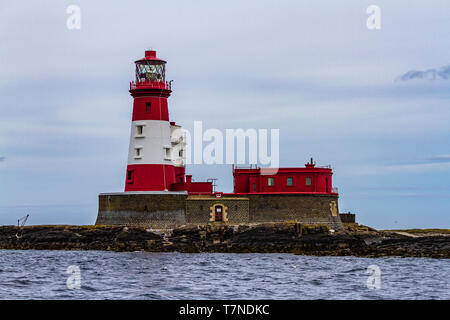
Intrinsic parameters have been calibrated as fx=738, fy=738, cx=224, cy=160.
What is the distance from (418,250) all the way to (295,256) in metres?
8.72

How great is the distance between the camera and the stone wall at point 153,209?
44.9 m

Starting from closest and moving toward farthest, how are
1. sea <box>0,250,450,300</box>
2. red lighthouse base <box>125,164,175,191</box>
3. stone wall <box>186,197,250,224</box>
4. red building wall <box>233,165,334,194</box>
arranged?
sea <box>0,250,450,300</box> < stone wall <box>186,197,250,224</box> < red lighthouse base <box>125,164,175,191</box> < red building wall <box>233,165,334,194</box>

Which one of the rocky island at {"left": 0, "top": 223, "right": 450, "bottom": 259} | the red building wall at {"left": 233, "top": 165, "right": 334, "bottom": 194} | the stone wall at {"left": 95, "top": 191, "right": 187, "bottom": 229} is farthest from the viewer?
the red building wall at {"left": 233, "top": 165, "right": 334, "bottom": 194}

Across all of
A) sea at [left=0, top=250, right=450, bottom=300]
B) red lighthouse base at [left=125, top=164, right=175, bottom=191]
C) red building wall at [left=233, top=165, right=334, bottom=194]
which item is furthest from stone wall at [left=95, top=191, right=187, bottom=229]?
red building wall at [left=233, top=165, right=334, bottom=194]

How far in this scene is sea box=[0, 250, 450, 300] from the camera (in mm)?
24375

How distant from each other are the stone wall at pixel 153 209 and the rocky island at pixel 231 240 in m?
0.60

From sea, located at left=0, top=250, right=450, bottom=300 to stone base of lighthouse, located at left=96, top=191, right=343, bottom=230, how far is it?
400 cm

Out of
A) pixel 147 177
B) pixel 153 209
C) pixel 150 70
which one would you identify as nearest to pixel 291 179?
pixel 153 209

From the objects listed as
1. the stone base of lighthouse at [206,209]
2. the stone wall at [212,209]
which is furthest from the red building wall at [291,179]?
the stone wall at [212,209]

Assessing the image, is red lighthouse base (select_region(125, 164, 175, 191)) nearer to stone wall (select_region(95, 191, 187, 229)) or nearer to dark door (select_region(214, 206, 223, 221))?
stone wall (select_region(95, 191, 187, 229))

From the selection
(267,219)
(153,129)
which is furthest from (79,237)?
(267,219)
